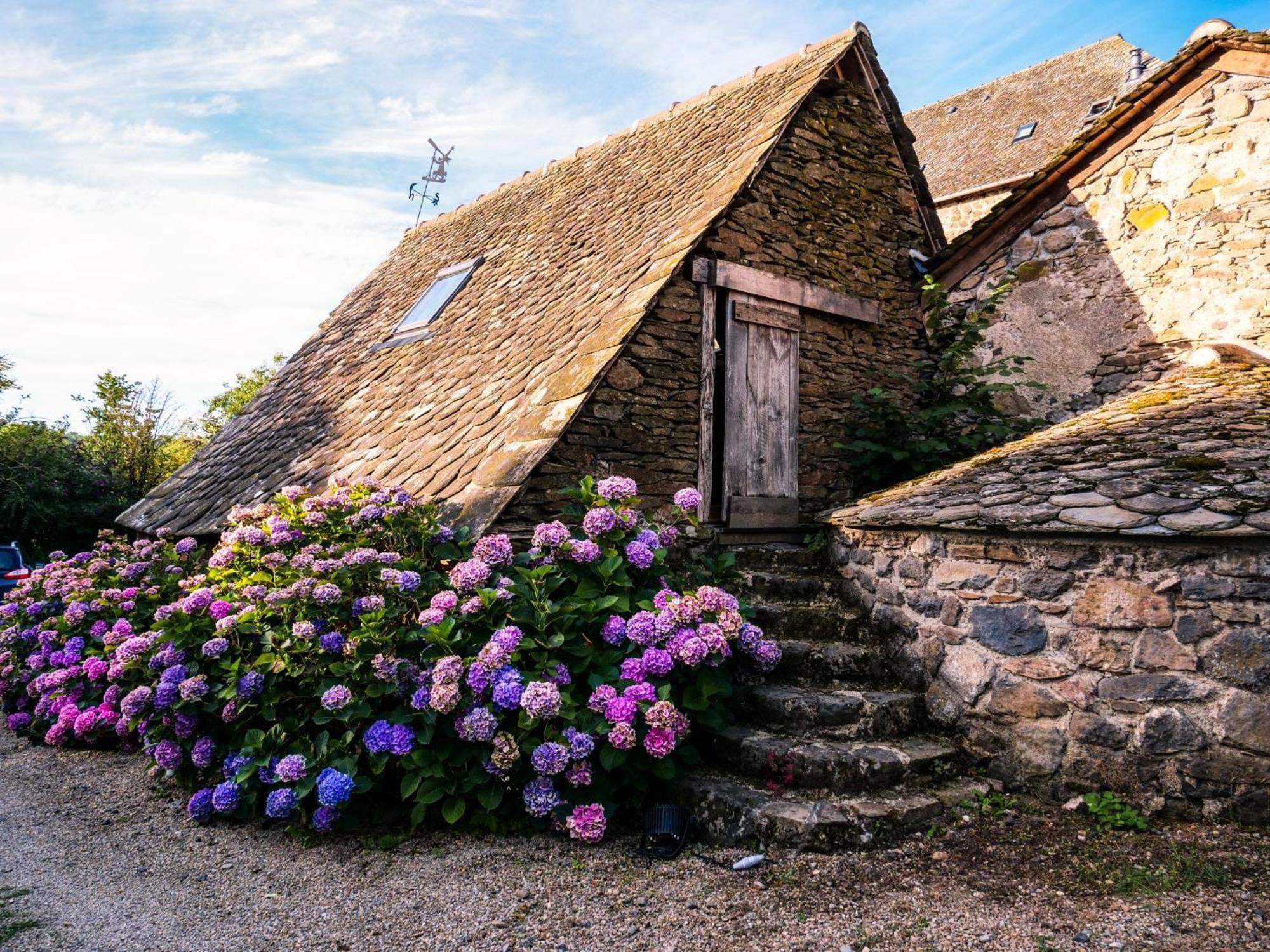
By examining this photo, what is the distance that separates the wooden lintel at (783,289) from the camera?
17.8 ft

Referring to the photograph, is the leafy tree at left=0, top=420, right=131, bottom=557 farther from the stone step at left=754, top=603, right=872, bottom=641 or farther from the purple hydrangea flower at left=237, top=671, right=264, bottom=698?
the stone step at left=754, top=603, right=872, bottom=641

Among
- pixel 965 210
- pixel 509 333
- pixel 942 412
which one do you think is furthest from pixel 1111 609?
pixel 965 210

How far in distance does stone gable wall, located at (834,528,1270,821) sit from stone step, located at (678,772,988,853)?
0.46m

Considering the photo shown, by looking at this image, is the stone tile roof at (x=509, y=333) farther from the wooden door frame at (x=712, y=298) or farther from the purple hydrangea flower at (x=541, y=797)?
the purple hydrangea flower at (x=541, y=797)

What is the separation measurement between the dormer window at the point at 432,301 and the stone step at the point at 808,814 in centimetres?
578

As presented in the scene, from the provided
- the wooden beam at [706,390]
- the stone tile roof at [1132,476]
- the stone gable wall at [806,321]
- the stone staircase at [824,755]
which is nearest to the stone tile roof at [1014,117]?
the stone gable wall at [806,321]

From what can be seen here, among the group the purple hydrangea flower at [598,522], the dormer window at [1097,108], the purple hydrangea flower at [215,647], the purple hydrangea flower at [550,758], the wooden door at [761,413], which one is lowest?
the purple hydrangea flower at [550,758]

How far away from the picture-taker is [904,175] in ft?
23.6

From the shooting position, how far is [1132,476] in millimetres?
3777

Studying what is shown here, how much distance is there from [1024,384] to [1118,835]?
12.4ft

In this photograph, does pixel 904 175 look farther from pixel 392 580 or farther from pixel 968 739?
pixel 392 580

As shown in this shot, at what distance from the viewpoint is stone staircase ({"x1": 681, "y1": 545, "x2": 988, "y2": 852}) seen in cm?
325

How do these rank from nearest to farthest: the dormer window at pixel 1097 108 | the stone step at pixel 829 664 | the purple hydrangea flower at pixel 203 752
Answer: the purple hydrangea flower at pixel 203 752
the stone step at pixel 829 664
the dormer window at pixel 1097 108

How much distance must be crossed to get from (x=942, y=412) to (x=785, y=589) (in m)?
2.14
